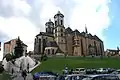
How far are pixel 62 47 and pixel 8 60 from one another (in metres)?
32.9

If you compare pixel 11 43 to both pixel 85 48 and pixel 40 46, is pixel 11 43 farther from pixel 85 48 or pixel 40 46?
pixel 85 48

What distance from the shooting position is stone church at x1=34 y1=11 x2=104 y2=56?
105m

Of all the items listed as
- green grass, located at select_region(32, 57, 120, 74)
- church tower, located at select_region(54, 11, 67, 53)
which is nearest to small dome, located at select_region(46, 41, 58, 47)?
church tower, located at select_region(54, 11, 67, 53)

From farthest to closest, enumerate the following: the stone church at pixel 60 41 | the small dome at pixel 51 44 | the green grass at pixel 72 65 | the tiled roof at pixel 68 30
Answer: the tiled roof at pixel 68 30 < the stone church at pixel 60 41 < the small dome at pixel 51 44 < the green grass at pixel 72 65

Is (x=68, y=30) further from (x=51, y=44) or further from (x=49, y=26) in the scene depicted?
(x=51, y=44)

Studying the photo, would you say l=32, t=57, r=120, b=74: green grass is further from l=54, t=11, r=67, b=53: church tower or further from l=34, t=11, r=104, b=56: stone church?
l=54, t=11, r=67, b=53: church tower

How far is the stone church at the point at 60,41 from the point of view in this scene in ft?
346

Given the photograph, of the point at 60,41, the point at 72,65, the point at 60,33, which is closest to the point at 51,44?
the point at 60,41

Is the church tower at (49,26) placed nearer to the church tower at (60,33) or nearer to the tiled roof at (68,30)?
the church tower at (60,33)

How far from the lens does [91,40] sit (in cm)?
13000

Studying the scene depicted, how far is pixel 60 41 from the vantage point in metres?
110

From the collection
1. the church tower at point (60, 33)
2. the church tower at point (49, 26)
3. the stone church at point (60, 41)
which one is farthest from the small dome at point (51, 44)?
the church tower at point (49, 26)

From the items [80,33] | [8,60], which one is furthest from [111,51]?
[8,60]

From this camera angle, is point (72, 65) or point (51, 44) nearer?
point (72, 65)
